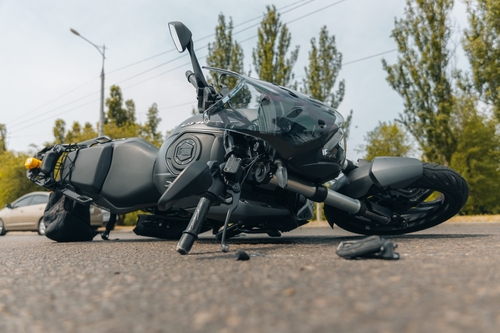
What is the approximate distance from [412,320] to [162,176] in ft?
10.0

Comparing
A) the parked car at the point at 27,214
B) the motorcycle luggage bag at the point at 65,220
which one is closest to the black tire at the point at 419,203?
the motorcycle luggage bag at the point at 65,220

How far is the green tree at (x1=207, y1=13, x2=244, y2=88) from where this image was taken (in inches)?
833

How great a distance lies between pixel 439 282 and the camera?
1.79 m

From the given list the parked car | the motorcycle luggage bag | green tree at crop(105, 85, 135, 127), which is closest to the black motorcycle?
the motorcycle luggage bag

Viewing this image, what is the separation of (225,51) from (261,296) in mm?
20803

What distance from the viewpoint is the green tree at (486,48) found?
17.3 m

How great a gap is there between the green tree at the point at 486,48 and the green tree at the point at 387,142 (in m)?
10.9

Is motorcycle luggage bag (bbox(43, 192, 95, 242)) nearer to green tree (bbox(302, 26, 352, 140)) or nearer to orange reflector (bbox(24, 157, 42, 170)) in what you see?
orange reflector (bbox(24, 157, 42, 170))

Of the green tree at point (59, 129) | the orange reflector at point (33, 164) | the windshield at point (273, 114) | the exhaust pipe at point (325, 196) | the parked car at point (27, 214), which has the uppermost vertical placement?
the green tree at point (59, 129)

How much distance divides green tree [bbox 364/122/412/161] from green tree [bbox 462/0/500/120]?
10863 mm

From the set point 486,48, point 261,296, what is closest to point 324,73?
point 486,48

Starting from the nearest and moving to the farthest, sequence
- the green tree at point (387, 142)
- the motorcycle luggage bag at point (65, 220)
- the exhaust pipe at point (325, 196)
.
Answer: the exhaust pipe at point (325, 196) < the motorcycle luggage bag at point (65, 220) < the green tree at point (387, 142)

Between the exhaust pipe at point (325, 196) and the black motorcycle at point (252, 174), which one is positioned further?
the exhaust pipe at point (325, 196)

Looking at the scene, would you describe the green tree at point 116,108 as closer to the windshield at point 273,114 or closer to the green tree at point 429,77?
the green tree at point 429,77
